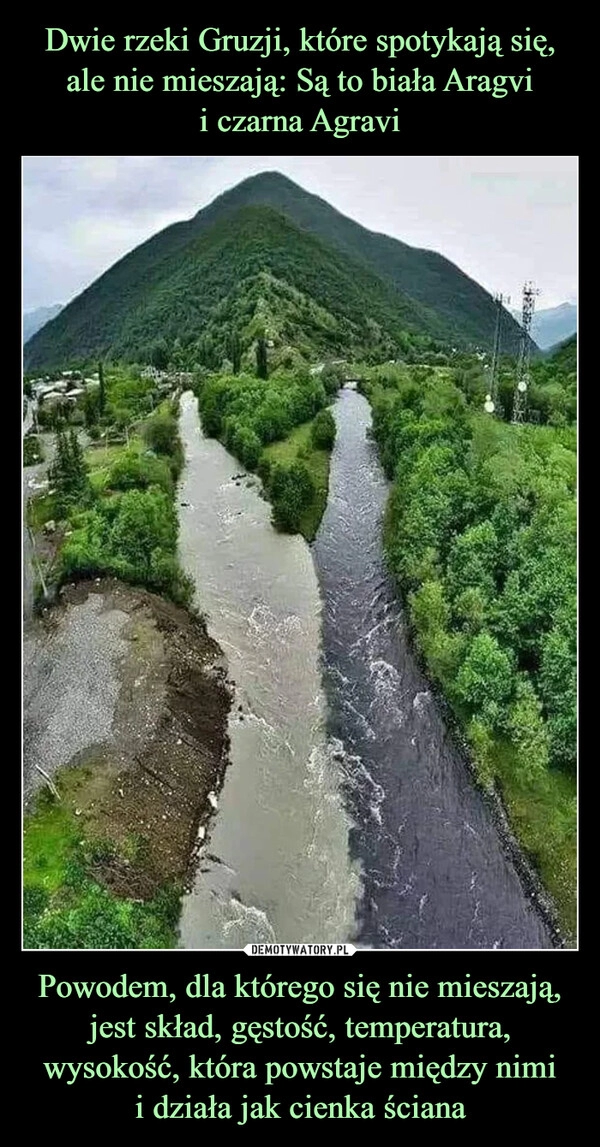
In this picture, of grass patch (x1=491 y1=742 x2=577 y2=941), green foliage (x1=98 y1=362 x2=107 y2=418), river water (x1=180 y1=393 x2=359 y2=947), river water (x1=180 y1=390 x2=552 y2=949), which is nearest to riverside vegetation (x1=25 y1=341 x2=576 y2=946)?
grass patch (x1=491 y1=742 x2=577 y2=941)

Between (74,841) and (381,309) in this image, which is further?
(381,309)

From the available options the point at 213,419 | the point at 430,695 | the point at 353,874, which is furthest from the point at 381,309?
the point at 353,874

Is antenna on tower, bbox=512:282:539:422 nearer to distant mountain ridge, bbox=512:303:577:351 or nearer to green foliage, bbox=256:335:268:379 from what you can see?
distant mountain ridge, bbox=512:303:577:351

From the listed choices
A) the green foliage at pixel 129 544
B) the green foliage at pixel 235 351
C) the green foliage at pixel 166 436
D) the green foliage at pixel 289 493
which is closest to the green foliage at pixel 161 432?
the green foliage at pixel 166 436

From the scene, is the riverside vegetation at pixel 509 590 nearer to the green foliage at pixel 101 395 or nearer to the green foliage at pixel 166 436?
the green foliage at pixel 166 436
